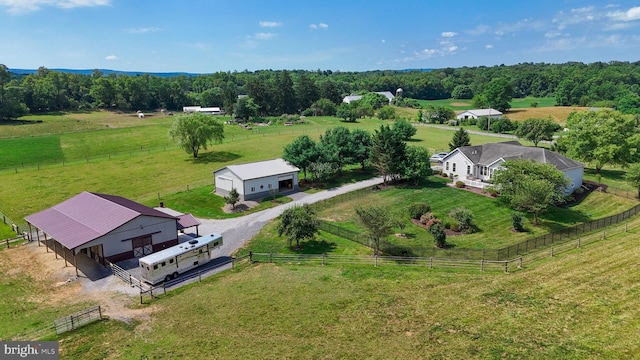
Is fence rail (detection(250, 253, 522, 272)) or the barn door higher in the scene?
the barn door

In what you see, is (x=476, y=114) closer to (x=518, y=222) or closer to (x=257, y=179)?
(x=518, y=222)

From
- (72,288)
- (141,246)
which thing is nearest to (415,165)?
(141,246)

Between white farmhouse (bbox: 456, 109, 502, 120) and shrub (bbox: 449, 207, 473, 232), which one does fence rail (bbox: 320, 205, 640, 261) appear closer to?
shrub (bbox: 449, 207, 473, 232)

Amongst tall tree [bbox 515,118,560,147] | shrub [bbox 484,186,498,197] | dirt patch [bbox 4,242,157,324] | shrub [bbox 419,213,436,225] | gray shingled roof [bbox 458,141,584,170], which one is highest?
tall tree [bbox 515,118,560,147]

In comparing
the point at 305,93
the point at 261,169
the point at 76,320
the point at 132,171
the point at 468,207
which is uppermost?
the point at 305,93

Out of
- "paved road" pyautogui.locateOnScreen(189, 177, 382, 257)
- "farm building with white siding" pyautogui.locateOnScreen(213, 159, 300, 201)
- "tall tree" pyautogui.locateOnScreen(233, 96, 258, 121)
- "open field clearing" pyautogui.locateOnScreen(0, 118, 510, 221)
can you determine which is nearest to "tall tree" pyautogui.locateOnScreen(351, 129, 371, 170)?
"paved road" pyautogui.locateOnScreen(189, 177, 382, 257)

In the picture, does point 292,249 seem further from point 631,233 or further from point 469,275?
point 631,233

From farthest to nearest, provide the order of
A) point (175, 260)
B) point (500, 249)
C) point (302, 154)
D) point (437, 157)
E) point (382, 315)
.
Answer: point (437, 157)
point (302, 154)
point (500, 249)
point (175, 260)
point (382, 315)
